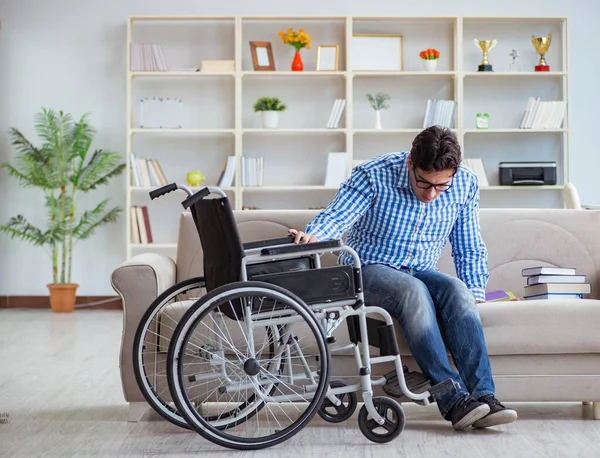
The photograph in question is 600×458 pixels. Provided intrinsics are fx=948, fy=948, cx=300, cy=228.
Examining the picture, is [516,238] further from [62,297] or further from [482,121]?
[62,297]

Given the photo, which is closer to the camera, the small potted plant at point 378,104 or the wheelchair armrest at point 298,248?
the wheelchair armrest at point 298,248

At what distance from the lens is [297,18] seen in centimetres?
675

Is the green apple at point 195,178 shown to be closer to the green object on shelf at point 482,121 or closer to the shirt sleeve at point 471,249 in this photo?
the green object on shelf at point 482,121

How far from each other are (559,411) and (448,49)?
13.9ft

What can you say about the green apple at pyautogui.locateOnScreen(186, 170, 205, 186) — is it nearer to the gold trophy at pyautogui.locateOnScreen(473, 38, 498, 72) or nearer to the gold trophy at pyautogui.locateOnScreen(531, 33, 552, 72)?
the gold trophy at pyautogui.locateOnScreen(473, 38, 498, 72)

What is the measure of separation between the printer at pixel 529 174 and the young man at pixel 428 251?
3673mm

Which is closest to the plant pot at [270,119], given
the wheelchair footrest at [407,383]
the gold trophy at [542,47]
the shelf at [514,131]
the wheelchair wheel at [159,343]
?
the shelf at [514,131]

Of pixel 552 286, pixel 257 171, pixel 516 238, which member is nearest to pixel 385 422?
pixel 552 286

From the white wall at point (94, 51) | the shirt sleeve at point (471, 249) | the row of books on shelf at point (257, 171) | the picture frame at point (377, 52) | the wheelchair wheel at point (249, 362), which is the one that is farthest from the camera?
the white wall at point (94, 51)

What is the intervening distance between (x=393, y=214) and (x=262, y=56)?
4043 millimetres

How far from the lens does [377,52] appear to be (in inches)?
270

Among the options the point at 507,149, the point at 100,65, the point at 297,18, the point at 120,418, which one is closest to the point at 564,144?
the point at 507,149

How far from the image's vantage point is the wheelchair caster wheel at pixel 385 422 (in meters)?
2.61

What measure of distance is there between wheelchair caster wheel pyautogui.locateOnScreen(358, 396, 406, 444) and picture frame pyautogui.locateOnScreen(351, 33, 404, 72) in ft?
14.6
